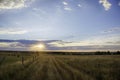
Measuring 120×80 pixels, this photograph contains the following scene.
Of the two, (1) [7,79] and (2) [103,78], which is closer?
(1) [7,79]

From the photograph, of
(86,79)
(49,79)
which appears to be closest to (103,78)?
(86,79)

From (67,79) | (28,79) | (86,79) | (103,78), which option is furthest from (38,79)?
(103,78)

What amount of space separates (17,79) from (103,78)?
618cm

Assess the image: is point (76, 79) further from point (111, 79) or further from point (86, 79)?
point (111, 79)

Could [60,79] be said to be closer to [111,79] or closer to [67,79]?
[67,79]

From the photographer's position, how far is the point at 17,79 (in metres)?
14.6

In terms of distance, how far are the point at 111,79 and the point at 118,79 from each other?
1.63 ft

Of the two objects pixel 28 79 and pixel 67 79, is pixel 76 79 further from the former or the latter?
pixel 28 79

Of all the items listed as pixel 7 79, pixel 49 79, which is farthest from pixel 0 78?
pixel 49 79

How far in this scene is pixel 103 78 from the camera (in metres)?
16.0

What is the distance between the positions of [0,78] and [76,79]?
5.32 meters

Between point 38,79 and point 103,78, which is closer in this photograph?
point 38,79

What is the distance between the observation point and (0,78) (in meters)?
15.3

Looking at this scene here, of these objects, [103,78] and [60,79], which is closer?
[60,79]
